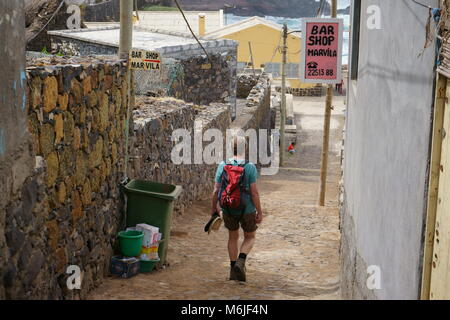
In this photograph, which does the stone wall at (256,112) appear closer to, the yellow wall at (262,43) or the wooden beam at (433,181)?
the wooden beam at (433,181)

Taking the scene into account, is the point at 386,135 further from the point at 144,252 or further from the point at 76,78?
the point at 144,252

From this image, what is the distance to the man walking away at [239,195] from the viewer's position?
22.6 ft

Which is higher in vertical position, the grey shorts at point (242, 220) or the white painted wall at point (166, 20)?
the white painted wall at point (166, 20)

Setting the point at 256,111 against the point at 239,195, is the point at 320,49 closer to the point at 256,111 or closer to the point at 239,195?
the point at 239,195

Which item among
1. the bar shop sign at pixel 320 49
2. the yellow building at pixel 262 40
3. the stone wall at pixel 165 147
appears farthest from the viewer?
the yellow building at pixel 262 40

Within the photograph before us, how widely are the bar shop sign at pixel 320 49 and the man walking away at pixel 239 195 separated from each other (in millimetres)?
5403

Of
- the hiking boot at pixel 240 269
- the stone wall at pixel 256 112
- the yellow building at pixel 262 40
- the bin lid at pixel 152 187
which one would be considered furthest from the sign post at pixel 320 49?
the yellow building at pixel 262 40

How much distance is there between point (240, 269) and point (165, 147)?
345cm

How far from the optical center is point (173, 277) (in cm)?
726

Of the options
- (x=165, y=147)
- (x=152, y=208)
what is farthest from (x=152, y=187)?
(x=165, y=147)

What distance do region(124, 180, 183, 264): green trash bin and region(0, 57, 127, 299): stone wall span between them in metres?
0.17

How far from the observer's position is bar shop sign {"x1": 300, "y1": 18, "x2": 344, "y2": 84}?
12062 millimetres

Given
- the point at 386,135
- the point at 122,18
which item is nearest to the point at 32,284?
the point at 386,135

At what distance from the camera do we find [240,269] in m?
7.25
